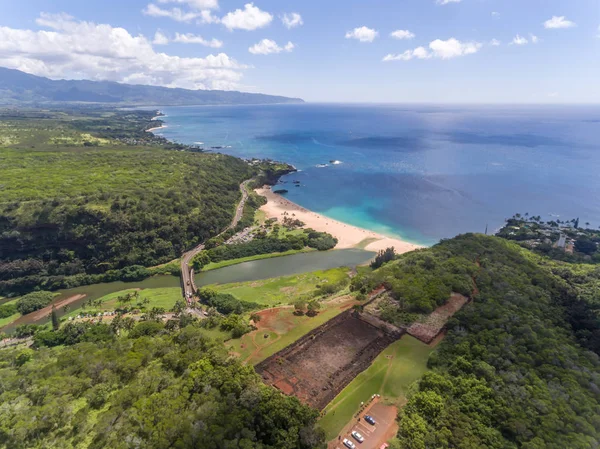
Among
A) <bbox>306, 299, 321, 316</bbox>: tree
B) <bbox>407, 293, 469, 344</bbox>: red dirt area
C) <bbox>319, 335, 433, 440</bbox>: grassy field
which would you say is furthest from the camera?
<bbox>306, 299, 321, 316</bbox>: tree

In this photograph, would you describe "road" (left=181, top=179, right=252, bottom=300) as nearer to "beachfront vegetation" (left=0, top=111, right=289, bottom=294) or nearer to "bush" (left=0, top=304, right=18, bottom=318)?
"beachfront vegetation" (left=0, top=111, right=289, bottom=294)

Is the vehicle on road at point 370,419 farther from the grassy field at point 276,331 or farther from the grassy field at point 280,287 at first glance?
the grassy field at point 280,287

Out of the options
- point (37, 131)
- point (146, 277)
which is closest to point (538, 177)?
point (146, 277)

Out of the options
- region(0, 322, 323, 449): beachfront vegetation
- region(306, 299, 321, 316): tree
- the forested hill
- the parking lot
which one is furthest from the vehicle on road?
region(306, 299, 321, 316): tree

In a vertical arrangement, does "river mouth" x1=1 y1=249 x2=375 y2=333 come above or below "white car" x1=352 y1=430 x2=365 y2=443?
below

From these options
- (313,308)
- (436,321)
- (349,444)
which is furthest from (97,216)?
(436,321)

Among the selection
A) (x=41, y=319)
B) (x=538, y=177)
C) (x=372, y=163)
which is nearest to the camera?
(x=41, y=319)

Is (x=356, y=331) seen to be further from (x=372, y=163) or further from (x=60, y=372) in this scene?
(x=372, y=163)

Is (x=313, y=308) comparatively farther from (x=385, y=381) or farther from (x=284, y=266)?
(x=284, y=266)
